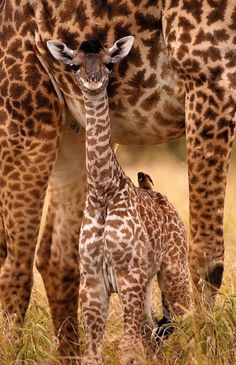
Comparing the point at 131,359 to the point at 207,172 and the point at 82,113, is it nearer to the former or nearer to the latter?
the point at 207,172

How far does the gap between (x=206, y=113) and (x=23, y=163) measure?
1.23 m

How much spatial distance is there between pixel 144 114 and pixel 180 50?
0.51m

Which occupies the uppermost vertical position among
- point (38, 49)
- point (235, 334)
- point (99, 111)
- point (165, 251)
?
point (38, 49)

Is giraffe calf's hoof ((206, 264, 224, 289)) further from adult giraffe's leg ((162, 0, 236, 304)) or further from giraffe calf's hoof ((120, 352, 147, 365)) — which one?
giraffe calf's hoof ((120, 352, 147, 365))

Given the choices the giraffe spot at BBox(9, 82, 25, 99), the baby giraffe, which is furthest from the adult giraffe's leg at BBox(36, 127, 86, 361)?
the baby giraffe

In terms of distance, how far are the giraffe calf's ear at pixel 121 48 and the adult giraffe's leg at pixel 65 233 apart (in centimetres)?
126

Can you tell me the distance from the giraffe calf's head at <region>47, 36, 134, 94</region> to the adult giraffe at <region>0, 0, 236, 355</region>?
0.98 feet

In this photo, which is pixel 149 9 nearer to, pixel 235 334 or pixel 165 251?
pixel 165 251

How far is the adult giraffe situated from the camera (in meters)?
7.10

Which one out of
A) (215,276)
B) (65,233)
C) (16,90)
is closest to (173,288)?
(215,276)

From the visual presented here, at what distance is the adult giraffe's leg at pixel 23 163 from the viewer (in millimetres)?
7777

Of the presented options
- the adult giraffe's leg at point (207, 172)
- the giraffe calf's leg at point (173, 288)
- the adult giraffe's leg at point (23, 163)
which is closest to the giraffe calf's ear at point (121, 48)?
the adult giraffe's leg at point (207, 172)

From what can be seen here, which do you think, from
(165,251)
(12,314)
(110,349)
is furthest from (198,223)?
(12,314)

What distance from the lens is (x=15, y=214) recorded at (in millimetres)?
7852
